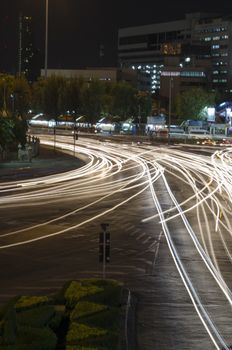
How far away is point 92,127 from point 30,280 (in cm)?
12869

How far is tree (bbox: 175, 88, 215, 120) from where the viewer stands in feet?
483

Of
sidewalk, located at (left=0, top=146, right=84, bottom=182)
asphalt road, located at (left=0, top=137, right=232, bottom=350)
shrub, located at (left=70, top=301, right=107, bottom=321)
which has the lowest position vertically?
sidewalk, located at (left=0, top=146, right=84, bottom=182)

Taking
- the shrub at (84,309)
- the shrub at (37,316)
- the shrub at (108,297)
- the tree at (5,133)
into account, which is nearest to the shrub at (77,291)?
the shrub at (108,297)

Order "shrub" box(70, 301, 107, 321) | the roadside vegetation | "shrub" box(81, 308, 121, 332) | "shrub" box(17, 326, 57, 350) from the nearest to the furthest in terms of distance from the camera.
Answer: "shrub" box(17, 326, 57, 350)
the roadside vegetation
"shrub" box(81, 308, 121, 332)
"shrub" box(70, 301, 107, 321)

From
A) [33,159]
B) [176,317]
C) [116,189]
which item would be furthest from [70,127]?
[176,317]

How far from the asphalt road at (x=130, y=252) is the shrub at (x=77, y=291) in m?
1.11

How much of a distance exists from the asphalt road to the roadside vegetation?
94 cm

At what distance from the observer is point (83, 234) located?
25.8 meters

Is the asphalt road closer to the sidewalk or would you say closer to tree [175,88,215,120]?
the sidewalk

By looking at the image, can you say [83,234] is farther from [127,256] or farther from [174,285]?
[174,285]

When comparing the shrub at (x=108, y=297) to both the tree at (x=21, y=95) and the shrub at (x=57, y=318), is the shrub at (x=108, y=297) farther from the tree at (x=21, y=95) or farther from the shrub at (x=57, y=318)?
the tree at (x=21, y=95)

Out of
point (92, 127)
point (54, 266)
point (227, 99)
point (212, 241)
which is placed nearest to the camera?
point (54, 266)

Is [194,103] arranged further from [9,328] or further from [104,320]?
[9,328]

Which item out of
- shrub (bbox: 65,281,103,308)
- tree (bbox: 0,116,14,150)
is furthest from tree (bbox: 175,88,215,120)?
shrub (bbox: 65,281,103,308)
